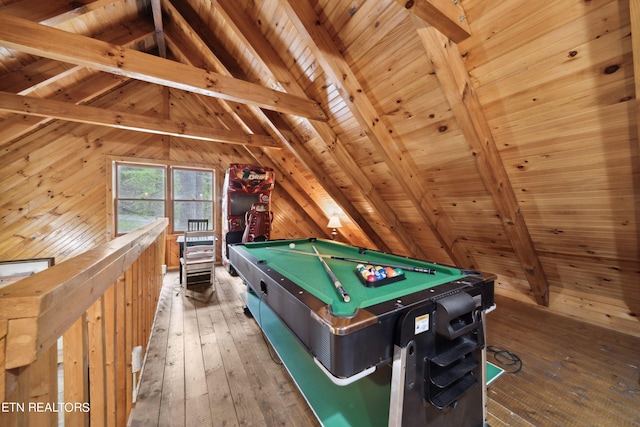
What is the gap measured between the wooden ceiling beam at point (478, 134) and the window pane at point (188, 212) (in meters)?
4.96

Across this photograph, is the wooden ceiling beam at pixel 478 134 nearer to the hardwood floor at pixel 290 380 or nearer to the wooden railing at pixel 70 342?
the hardwood floor at pixel 290 380

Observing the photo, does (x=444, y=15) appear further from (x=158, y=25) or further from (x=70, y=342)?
(x=158, y=25)

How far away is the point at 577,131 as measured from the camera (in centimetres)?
161

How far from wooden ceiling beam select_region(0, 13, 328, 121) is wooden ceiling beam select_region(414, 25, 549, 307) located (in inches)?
56.9

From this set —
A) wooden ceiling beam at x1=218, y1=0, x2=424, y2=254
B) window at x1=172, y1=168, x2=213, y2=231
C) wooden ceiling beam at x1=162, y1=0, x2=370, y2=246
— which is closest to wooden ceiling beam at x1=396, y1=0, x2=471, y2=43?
wooden ceiling beam at x1=218, y1=0, x2=424, y2=254

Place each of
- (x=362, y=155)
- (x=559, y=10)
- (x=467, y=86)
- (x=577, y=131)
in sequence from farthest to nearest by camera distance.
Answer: (x=362, y=155) < (x=467, y=86) < (x=577, y=131) < (x=559, y=10)

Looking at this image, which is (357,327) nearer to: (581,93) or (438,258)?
(581,93)

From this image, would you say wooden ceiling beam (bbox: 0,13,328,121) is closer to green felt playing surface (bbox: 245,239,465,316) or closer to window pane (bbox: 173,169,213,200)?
green felt playing surface (bbox: 245,239,465,316)

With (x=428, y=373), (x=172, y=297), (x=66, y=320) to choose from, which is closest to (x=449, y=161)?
(x=428, y=373)

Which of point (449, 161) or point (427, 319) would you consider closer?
point (427, 319)

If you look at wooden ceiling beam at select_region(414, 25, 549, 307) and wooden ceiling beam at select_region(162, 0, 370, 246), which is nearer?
wooden ceiling beam at select_region(414, 25, 549, 307)

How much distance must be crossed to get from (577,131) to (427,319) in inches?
67.9

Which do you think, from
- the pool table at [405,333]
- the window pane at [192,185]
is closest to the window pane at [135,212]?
the window pane at [192,185]

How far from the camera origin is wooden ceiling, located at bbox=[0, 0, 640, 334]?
1454 mm
